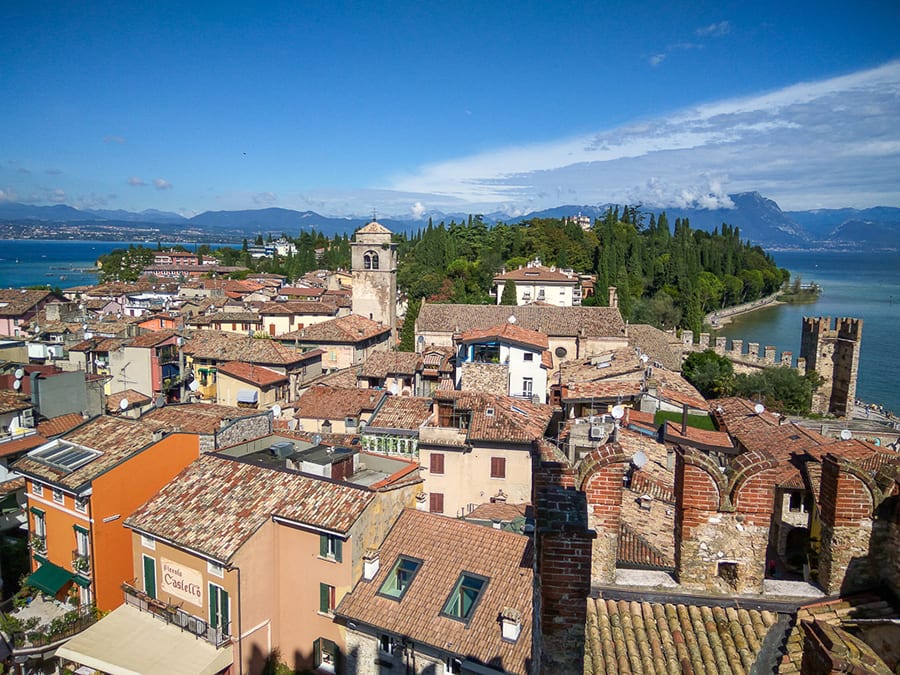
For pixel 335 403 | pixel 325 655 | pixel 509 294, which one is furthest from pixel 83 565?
pixel 509 294

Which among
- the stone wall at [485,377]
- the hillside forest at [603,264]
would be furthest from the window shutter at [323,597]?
the hillside forest at [603,264]

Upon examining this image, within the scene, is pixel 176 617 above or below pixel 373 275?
below

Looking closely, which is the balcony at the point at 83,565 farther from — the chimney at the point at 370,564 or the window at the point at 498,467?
the window at the point at 498,467

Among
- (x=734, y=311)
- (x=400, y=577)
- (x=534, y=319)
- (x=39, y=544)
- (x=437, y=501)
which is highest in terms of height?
(x=534, y=319)

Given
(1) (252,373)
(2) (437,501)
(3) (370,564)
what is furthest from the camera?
(1) (252,373)

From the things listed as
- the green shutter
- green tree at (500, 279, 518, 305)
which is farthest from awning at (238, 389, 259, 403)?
green tree at (500, 279, 518, 305)

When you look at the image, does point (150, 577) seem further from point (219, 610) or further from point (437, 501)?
point (437, 501)

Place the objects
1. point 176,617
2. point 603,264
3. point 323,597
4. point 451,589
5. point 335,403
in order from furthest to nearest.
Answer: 1. point 603,264
2. point 335,403
3. point 176,617
4. point 323,597
5. point 451,589
